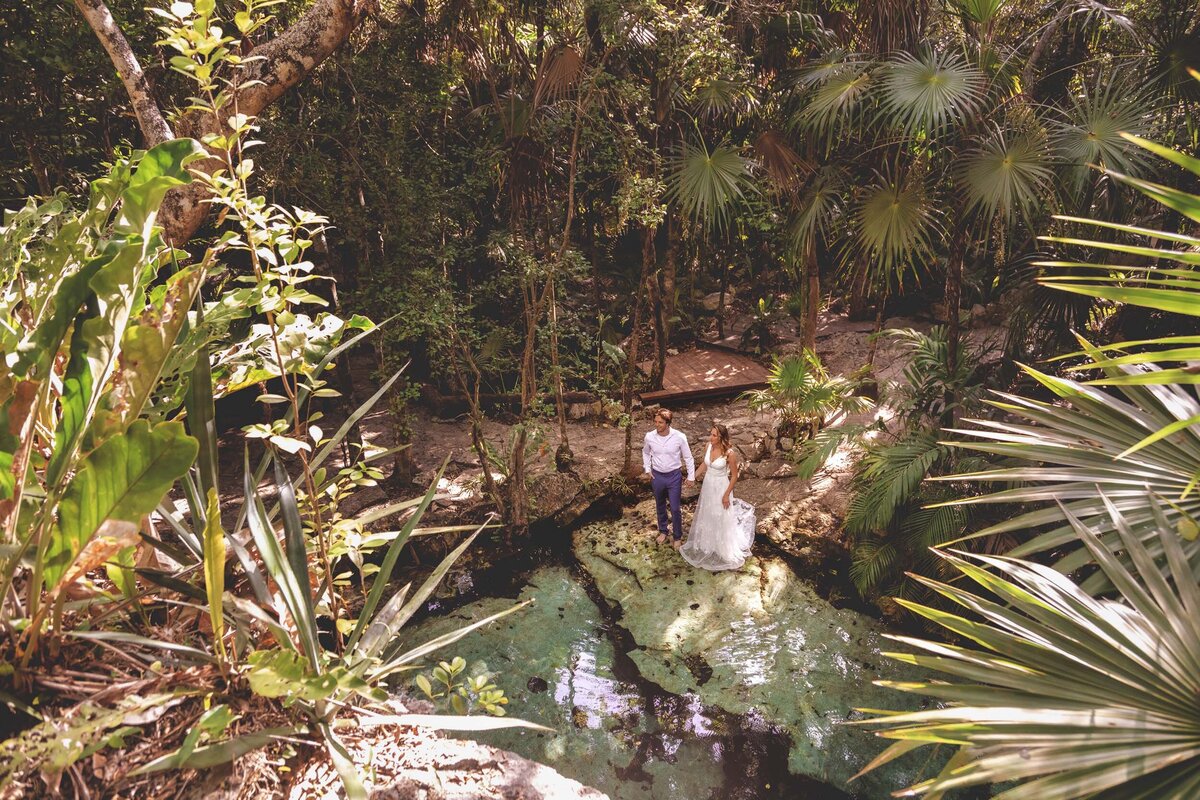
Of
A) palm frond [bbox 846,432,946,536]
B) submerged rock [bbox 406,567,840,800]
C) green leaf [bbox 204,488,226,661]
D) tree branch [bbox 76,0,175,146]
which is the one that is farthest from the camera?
palm frond [bbox 846,432,946,536]

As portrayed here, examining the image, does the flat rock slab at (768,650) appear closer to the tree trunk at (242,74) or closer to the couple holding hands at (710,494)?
the couple holding hands at (710,494)

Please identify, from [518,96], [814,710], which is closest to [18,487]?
[814,710]

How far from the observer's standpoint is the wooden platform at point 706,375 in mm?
7828

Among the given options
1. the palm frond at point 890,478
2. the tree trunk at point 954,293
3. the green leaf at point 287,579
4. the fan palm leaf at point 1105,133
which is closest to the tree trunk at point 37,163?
the green leaf at point 287,579

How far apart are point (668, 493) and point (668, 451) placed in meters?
0.43

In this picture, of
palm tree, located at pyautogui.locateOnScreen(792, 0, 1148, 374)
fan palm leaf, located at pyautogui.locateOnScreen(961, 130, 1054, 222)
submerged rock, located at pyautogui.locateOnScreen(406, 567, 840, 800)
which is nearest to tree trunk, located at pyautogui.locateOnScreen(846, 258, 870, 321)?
palm tree, located at pyautogui.locateOnScreen(792, 0, 1148, 374)

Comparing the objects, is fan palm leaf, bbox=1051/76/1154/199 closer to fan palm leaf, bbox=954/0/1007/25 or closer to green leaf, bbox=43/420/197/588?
fan palm leaf, bbox=954/0/1007/25

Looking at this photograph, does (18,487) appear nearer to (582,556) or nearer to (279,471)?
(279,471)

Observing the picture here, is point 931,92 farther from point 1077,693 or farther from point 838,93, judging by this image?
point 1077,693

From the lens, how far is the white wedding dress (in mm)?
5062

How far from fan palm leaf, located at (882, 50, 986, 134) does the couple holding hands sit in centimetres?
246

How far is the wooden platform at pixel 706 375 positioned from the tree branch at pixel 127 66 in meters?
5.45

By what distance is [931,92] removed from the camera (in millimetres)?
4137

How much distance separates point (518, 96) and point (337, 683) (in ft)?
15.3
